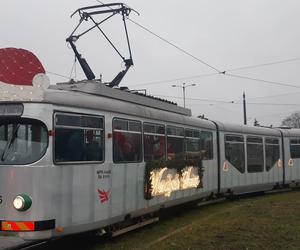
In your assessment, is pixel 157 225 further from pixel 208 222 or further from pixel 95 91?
pixel 95 91

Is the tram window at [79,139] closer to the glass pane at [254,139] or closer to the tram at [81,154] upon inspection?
the tram at [81,154]

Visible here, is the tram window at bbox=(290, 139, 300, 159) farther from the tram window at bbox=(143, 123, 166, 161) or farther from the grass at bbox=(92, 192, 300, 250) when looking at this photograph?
the tram window at bbox=(143, 123, 166, 161)

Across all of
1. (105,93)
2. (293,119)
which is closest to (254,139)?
(105,93)

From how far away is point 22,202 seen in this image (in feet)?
25.9

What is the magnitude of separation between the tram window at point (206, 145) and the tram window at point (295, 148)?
7756 mm

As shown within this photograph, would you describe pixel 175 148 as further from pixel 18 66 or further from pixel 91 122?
pixel 18 66

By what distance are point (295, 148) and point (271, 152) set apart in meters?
2.40

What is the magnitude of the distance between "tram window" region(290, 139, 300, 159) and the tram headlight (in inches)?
667

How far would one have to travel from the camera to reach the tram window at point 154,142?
1120cm

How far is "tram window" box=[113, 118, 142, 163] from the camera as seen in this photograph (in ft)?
32.4

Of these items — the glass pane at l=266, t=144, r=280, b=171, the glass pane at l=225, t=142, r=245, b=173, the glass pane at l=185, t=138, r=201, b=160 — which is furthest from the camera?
the glass pane at l=266, t=144, r=280, b=171

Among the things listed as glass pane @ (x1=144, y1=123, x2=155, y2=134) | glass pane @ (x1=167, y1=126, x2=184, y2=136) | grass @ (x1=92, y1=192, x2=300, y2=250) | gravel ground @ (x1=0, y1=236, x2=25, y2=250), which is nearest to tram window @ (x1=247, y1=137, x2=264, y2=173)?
grass @ (x1=92, y1=192, x2=300, y2=250)

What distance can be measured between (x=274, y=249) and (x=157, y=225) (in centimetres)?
423

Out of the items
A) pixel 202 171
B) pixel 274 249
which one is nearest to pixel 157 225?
pixel 202 171
